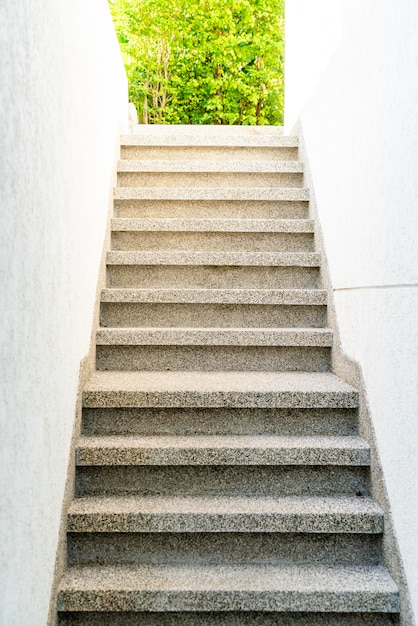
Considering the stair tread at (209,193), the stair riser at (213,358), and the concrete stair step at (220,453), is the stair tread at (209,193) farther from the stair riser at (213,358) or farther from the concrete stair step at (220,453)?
the concrete stair step at (220,453)

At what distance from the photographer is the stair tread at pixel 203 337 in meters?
3.22

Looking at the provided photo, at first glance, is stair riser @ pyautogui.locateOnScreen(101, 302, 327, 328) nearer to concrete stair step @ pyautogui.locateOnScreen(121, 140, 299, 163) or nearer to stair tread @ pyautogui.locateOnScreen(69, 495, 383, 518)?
stair tread @ pyautogui.locateOnScreen(69, 495, 383, 518)

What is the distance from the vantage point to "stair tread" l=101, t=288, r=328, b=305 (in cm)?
347

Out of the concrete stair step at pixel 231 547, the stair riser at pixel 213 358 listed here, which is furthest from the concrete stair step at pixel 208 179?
the concrete stair step at pixel 231 547

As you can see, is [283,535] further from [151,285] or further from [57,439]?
[151,285]

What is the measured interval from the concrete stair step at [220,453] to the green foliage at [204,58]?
677 cm

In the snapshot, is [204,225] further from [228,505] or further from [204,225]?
[228,505]

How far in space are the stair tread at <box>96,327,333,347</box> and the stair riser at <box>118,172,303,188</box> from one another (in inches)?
59.9

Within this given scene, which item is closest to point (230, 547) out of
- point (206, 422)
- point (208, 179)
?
point (206, 422)

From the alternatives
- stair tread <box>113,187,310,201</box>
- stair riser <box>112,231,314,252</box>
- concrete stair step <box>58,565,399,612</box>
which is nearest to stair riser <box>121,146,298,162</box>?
stair tread <box>113,187,310,201</box>

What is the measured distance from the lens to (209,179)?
4387 mm

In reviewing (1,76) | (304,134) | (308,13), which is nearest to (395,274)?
(1,76)

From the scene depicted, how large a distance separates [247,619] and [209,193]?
2750mm

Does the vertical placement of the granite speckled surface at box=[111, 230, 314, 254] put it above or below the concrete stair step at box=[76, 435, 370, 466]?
above
